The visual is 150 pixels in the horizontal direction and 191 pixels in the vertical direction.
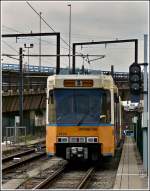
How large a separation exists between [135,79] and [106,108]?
11.7 ft

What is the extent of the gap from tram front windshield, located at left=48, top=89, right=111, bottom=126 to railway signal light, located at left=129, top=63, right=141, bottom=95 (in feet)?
11.1

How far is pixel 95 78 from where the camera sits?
2023 cm

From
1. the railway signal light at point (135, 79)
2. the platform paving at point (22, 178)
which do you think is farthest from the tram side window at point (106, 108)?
the railway signal light at point (135, 79)

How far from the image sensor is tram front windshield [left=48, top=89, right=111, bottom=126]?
20.0 metres

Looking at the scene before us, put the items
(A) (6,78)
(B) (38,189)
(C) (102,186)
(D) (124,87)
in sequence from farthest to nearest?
(D) (124,87), (A) (6,78), (C) (102,186), (B) (38,189)

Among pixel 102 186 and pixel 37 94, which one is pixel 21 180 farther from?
pixel 37 94

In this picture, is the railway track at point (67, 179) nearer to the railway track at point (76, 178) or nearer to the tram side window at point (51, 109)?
the railway track at point (76, 178)

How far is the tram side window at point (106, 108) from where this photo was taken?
791 inches

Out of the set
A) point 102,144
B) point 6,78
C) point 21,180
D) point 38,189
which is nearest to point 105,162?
point 102,144

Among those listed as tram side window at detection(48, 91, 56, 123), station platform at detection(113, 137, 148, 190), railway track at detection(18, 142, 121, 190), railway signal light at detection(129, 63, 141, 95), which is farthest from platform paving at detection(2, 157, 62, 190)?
railway signal light at detection(129, 63, 141, 95)

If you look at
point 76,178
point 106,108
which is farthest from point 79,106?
point 76,178

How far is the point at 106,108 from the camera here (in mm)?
20234

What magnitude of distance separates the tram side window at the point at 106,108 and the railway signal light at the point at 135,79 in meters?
3.43

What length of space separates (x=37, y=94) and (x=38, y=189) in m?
58.1
